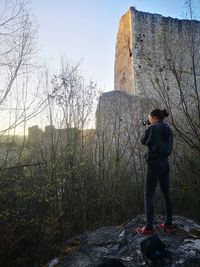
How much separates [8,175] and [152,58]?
10.7m

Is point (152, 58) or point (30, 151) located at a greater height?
point (152, 58)

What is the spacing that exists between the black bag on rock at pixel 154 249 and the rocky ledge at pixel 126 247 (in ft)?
0.36

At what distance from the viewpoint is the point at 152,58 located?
1556 cm

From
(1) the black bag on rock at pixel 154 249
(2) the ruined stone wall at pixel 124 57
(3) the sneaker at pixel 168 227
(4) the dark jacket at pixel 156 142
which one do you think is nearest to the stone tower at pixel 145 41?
(2) the ruined stone wall at pixel 124 57

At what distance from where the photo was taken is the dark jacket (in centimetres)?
436

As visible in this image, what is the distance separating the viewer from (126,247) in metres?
4.31

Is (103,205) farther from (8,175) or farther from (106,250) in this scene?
(106,250)

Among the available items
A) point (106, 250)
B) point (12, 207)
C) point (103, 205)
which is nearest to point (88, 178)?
point (103, 205)

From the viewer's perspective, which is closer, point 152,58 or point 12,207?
point 12,207

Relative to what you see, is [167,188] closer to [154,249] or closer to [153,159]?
[153,159]

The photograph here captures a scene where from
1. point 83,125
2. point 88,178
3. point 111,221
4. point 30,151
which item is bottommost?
point 111,221

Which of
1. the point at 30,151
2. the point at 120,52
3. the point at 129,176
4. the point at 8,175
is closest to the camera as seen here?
the point at 8,175

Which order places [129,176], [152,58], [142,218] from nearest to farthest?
[142,218]
[129,176]
[152,58]

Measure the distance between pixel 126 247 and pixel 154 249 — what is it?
0.61m
